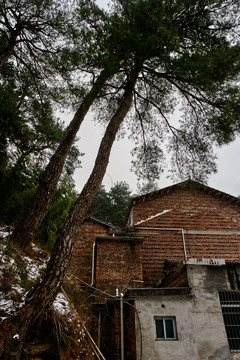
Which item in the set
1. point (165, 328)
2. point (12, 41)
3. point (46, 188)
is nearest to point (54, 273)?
point (46, 188)

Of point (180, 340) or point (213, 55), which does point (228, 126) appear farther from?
point (180, 340)

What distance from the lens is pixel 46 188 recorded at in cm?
614

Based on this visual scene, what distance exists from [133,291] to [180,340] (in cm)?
179

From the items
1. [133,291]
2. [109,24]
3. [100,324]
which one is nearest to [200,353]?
[133,291]

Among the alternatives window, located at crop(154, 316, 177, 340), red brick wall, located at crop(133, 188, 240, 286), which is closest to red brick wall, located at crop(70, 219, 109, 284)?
red brick wall, located at crop(133, 188, 240, 286)

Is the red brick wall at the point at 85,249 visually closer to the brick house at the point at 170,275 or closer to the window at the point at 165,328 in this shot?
the brick house at the point at 170,275

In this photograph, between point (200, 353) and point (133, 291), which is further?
point (133, 291)

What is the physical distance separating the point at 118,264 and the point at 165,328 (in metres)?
3.98

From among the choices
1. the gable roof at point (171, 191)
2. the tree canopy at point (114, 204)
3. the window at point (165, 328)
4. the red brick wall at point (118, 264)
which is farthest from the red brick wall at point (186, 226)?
the tree canopy at point (114, 204)

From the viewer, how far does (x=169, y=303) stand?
23.7 feet

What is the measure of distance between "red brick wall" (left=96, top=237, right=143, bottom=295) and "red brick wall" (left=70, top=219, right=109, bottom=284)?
1.63 m

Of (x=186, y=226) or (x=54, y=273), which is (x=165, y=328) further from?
(x=186, y=226)

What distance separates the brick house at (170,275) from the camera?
265 inches

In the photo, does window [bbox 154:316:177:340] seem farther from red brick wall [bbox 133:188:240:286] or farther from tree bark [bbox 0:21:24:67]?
tree bark [bbox 0:21:24:67]
